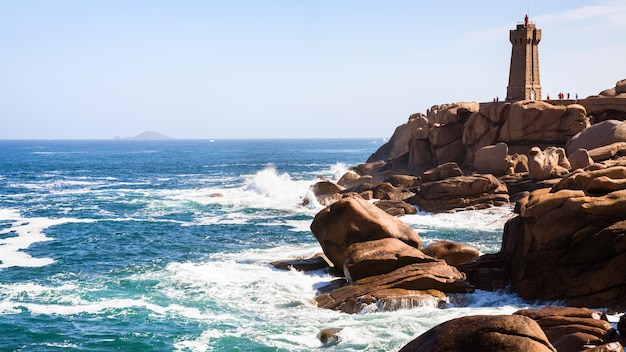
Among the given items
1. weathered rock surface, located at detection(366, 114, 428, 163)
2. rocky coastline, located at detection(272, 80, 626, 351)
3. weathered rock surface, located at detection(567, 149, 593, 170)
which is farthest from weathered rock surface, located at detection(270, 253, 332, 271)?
weathered rock surface, located at detection(366, 114, 428, 163)

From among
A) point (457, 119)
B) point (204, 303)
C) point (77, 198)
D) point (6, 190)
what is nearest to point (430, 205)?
point (457, 119)

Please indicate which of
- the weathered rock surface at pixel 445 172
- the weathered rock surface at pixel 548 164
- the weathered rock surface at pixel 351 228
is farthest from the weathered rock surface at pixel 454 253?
the weathered rock surface at pixel 445 172

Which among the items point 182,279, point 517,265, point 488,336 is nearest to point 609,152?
point 517,265

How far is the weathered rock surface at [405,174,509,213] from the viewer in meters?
43.4

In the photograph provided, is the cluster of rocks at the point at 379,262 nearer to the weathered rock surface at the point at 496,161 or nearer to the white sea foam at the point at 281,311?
the white sea foam at the point at 281,311

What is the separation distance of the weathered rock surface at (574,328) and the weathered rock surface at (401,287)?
613cm

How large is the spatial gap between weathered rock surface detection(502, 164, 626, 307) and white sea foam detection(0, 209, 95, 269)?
22526mm

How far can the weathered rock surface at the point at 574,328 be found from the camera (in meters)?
14.6

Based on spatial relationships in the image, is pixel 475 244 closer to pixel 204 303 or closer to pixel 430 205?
pixel 430 205

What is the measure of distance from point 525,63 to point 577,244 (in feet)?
157

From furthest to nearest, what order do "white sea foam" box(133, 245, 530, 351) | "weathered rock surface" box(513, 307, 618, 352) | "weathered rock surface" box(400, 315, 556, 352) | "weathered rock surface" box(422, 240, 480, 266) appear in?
"weathered rock surface" box(422, 240, 480, 266) → "white sea foam" box(133, 245, 530, 351) → "weathered rock surface" box(513, 307, 618, 352) → "weathered rock surface" box(400, 315, 556, 352)

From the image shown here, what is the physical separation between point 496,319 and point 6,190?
68.5 m

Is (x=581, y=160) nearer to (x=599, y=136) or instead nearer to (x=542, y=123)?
(x=599, y=136)

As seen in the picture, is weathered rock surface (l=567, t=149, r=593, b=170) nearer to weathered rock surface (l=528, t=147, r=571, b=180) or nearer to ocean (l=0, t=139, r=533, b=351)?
weathered rock surface (l=528, t=147, r=571, b=180)
